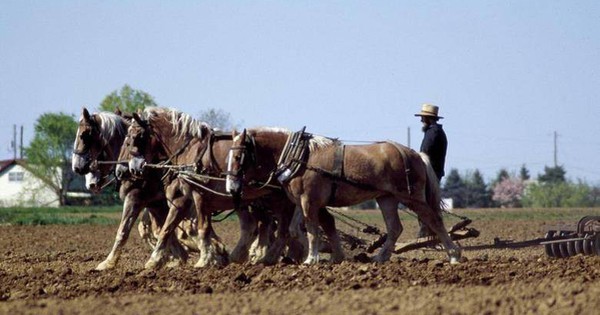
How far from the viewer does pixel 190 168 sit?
15359 millimetres

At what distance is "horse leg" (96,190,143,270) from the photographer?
15.6 m

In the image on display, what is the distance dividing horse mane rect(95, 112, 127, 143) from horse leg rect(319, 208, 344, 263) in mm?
3163

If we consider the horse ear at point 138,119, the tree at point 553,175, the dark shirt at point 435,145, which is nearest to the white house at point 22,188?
the tree at point 553,175

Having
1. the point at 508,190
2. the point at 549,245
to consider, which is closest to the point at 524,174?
the point at 508,190

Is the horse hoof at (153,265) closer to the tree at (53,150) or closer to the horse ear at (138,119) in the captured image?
the horse ear at (138,119)

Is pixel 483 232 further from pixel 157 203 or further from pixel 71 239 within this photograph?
pixel 157 203

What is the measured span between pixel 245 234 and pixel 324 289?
4.63 metres

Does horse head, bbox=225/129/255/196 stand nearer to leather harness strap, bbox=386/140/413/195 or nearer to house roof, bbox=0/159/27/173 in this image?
leather harness strap, bbox=386/140/413/195

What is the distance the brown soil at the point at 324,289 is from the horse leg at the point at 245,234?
4.48 ft

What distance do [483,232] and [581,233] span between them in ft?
44.3

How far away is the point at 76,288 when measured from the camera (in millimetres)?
12227

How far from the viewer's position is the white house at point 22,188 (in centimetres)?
8506

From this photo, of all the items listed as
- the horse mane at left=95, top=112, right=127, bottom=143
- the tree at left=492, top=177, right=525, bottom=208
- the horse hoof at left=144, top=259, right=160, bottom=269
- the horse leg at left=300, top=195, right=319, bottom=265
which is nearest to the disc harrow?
the horse leg at left=300, top=195, right=319, bottom=265

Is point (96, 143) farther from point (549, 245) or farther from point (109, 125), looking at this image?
point (549, 245)
